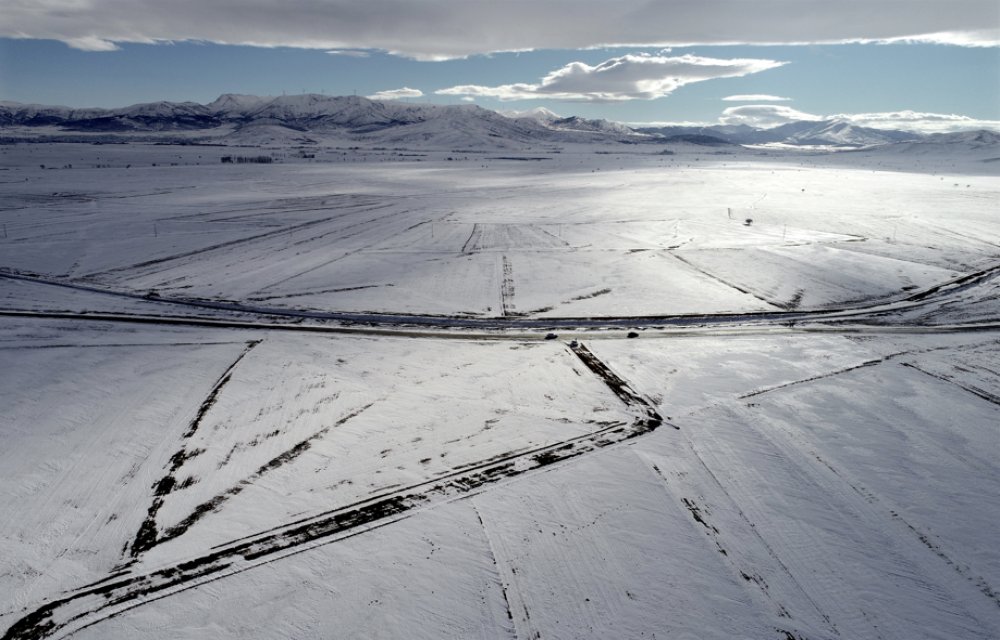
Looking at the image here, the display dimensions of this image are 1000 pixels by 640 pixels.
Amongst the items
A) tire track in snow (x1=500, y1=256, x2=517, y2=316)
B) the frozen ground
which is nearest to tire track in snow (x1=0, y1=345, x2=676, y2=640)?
the frozen ground

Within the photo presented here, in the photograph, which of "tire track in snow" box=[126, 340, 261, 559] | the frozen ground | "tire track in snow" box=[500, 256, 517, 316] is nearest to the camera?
the frozen ground

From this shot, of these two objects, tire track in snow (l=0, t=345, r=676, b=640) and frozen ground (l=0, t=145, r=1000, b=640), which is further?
frozen ground (l=0, t=145, r=1000, b=640)

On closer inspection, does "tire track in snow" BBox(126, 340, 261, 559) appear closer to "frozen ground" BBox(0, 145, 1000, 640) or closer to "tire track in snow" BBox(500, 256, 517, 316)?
"frozen ground" BBox(0, 145, 1000, 640)

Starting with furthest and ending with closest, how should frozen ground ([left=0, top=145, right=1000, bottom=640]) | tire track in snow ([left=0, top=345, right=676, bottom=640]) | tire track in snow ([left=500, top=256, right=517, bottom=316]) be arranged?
1. tire track in snow ([left=500, top=256, right=517, bottom=316])
2. frozen ground ([left=0, top=145, right=1000, bottom=640])
3. tire track in snow ([left=0, top=345, right=676, bottom=640])

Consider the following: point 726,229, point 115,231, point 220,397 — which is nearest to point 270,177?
point 115,231

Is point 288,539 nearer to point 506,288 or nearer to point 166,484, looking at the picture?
point 166,484

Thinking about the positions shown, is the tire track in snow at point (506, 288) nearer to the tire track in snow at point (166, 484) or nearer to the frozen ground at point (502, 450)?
the frozen ground at point (502, 450)

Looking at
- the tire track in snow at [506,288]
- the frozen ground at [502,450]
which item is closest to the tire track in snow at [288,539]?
the frozen ground at [502,450]

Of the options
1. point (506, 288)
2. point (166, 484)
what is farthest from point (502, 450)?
point (506, 288)

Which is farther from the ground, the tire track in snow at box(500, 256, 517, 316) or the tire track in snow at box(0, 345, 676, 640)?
the tire track in snow at box(500, 256, 517, 316)
